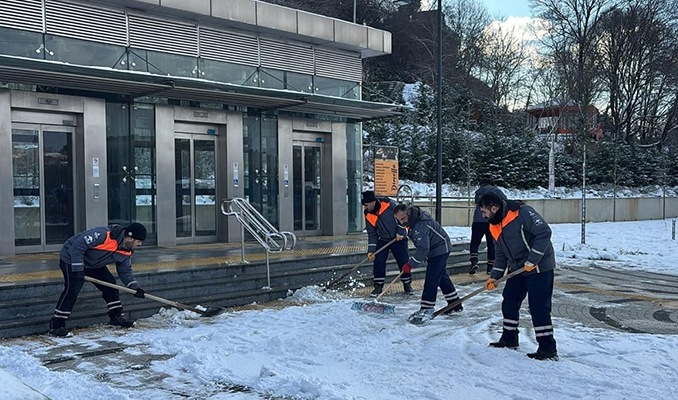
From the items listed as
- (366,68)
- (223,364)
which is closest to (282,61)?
(223,364)

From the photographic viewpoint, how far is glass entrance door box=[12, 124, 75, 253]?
11.9 m

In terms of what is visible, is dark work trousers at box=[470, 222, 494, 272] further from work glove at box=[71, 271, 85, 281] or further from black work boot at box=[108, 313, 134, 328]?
work glove at box=[71, 271, 85, 281]

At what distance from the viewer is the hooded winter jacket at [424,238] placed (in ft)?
29.3

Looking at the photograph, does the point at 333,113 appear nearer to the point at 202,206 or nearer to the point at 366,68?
the point at 202,206

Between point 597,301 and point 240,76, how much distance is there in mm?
9153

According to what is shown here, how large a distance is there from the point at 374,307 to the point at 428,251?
3.62 ft

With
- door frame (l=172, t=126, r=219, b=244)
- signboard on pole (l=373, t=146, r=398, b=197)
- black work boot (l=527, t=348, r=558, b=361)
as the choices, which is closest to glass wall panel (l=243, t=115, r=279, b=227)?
door frame (l=172, t=126, r=219, b=244)

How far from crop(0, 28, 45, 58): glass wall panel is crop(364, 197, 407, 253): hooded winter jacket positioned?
22.2ft

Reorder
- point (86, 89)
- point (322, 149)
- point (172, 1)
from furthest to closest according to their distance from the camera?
point (322, 149) → point (172, 1) → point (86, 89)

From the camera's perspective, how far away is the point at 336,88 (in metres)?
17.2

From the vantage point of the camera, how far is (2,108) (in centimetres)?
1144

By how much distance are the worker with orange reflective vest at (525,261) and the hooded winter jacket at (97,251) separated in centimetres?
457

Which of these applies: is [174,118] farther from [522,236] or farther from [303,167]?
[522,236]

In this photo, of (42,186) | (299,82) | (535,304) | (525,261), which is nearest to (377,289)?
(525,261)
